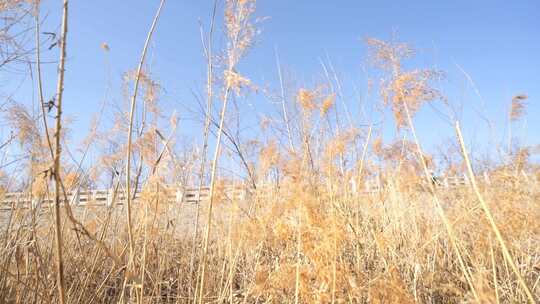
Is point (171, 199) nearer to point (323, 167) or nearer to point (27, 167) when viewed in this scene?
point (27, 167)

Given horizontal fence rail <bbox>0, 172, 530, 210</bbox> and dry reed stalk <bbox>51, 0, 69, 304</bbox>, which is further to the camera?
horizontal fence rail <bbox>0, 172, 530, 210</bbox>

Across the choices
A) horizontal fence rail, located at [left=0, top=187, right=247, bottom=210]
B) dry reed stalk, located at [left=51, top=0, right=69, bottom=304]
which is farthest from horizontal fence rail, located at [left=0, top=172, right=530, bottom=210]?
dry reed stalk, located at [left=51, top=0, right=69, bottom=304]

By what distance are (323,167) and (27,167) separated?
7.58ft

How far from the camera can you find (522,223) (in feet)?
6.17

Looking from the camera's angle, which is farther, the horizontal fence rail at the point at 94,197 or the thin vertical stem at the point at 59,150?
the horizontal fence rail at the point at 94,197

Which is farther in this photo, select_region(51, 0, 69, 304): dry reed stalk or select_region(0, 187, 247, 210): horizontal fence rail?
select_region(0, 187, 247, 210): horizontal fence rail

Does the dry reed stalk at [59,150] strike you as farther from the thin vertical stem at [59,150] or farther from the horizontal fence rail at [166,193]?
the horizontal fence rail at [166,193]

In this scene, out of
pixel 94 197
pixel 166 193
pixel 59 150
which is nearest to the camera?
pixel 59 150

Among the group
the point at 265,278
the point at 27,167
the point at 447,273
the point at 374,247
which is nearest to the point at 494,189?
the point at 447,273

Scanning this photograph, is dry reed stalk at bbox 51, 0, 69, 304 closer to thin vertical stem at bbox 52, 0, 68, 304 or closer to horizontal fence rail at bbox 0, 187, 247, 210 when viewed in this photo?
thin vertical stem at bbox 52, 0, 68, 304

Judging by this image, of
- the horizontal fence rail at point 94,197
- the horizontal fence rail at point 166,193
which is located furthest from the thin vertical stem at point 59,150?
the horizontal fence rail at point 166,193

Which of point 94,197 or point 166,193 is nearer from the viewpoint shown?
point 166,193

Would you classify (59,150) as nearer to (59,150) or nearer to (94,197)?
(59,150)

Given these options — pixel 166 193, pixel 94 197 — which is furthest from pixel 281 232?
pixel 94 197
